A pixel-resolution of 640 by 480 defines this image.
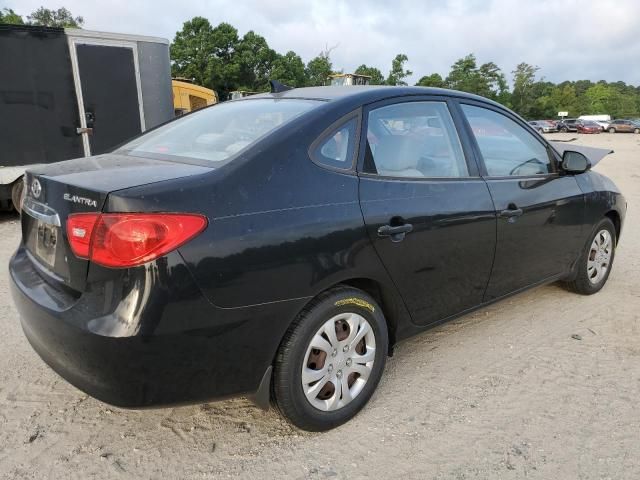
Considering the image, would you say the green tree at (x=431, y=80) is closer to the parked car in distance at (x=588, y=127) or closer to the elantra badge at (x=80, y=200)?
the parked car in distance at (x=588, y=127)

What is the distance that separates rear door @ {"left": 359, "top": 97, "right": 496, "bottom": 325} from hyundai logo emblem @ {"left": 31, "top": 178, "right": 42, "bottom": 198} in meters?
1.45

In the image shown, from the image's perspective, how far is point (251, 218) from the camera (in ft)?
6.81

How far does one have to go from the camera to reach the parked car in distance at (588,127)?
51750 millimetres

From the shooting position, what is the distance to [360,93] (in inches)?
108

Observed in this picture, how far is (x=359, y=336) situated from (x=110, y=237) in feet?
4.13

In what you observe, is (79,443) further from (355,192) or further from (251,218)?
(355,192)

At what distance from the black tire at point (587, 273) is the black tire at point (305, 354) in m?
2.38

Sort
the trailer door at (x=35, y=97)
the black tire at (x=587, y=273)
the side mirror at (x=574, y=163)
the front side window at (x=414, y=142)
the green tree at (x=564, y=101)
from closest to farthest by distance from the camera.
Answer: the front side window at (x=414, y=142), the side mirror at (x=574, y=163), the black tire at (x=587, y=273), the trailer door at (x=35, y=97), the green tree at (x=564, y=101)

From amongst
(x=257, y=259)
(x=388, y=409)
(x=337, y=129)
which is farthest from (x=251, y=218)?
(x=388, y=409)

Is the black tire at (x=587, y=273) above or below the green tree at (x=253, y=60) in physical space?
below

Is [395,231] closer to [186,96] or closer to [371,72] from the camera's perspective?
[186,96]

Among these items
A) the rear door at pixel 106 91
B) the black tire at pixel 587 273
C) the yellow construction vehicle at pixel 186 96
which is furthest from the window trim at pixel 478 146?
the yellow construction vehicle at pixel 186 96

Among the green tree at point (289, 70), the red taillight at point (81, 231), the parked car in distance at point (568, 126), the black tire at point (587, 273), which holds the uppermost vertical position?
the green tree at point (289, 70)

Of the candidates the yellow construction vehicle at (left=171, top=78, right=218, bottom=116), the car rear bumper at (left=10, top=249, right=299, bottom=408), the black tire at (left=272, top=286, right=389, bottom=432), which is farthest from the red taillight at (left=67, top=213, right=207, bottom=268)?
the yellow construction vehicle at (left=171, top=78, right=218, bottom=116)
